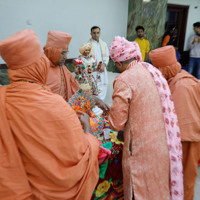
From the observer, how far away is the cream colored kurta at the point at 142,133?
149 centimetres

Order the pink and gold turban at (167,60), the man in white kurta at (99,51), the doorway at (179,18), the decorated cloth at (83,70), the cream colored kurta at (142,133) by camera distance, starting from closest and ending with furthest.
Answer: the cream colored kurta at (142,133) → the pink and gold turban at (167,60) → the decorated cloth at (83,70) → the man in white kurta at (99,51) → the doorway at (179,18)

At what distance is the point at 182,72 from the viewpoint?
217cm

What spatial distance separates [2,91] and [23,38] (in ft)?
1.11

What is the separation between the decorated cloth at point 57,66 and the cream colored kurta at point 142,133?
3.53 ft

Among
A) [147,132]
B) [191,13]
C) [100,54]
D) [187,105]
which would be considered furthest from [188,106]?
[191,13]

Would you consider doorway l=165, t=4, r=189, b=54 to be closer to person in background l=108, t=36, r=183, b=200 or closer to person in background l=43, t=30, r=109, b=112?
person in background l=43, t=30, r=109, b=112

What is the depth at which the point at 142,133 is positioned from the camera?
1.50 m

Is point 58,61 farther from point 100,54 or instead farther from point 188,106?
point 100,54

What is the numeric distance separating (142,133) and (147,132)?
0.04 metres

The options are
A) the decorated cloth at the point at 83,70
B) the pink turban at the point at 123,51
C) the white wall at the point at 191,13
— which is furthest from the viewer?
the white wall at the point at 191,13

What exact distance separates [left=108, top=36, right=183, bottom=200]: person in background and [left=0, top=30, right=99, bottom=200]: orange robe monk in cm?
48

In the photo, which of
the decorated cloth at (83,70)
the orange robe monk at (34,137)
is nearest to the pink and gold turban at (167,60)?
the orange robe monk at (34,137)

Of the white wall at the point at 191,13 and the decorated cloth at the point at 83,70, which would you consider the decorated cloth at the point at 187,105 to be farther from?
the white wall at the point at 191,13

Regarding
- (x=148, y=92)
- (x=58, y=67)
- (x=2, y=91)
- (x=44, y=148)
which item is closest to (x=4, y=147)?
(x=44, y=148)
